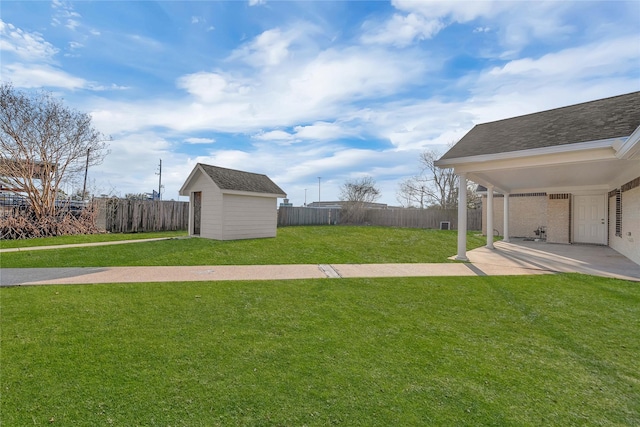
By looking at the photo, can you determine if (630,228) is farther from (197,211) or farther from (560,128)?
(197,211)

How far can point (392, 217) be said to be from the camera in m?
24.1

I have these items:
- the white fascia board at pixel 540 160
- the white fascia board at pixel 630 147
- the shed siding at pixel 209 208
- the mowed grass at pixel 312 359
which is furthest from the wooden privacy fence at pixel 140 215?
the white fascia board at pixel 630 147

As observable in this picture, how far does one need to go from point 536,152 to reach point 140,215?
16396mm

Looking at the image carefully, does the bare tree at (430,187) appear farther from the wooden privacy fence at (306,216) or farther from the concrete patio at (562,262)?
the concrete patio at (562,262)

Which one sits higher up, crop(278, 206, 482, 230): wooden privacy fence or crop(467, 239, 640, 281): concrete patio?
crop(278, 206, 482, 230): wooden privacy fence

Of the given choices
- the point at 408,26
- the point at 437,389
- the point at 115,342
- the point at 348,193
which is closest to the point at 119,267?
the point at 115,342

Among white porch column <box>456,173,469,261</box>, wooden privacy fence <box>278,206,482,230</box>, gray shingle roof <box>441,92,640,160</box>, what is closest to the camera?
gray shingle roof <box>441,92,640,160</box>

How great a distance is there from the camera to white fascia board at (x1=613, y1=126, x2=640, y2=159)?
5.04 meters

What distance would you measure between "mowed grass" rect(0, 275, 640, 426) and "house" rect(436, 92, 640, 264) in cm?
359

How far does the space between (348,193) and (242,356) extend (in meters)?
27.2

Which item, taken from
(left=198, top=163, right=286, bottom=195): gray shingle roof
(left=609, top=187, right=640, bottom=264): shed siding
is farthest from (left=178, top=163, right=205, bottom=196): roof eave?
(left=609, top=187, right=640, bottom=264): shed siding

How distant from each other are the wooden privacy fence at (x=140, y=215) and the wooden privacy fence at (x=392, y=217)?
6.62m

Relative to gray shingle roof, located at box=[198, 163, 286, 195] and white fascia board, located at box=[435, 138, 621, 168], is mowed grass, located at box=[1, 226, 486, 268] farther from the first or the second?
white fascia board, located at box=[435, 138, 621, 168]

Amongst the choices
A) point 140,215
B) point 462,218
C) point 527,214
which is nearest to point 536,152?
point 462,218
